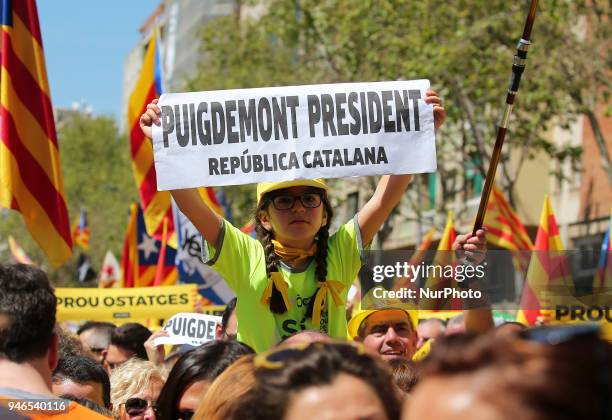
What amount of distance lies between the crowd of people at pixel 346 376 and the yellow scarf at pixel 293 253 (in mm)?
538

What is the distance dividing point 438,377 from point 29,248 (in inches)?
1946

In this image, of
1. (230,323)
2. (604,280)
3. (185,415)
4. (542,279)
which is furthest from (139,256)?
(185,415)

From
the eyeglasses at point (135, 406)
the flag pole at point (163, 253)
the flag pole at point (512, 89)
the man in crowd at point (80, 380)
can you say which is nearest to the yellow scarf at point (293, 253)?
the flag pole at point (512, 89)

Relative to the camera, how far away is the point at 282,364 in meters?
2.39

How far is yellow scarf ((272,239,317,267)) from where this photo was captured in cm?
465

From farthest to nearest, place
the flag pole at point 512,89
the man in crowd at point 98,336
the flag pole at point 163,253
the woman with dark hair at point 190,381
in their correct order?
the flag pole at point 163,253 → the man in crowd at point 98,336 → the flag pole at point 512,89 → the woman with dark hair at point 190,381

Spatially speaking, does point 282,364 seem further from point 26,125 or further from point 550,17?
point 550,17

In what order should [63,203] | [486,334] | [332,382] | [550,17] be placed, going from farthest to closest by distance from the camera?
[550,17]
[63,203]
[332,382]
[486,334]

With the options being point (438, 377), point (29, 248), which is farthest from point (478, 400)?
point (29, 248)

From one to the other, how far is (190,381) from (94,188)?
1977 inches

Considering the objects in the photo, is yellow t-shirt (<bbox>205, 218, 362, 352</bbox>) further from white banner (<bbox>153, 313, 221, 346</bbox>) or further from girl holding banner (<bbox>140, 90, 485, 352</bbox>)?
white banner (<bbox>153, 313, 221, 346</bbox>)

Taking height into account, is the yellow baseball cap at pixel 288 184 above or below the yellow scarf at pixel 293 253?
above

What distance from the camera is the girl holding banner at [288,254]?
4.56 metres

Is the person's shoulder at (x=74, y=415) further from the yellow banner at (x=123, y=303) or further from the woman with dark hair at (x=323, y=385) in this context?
the yellow banner at (x=123, y=303)
